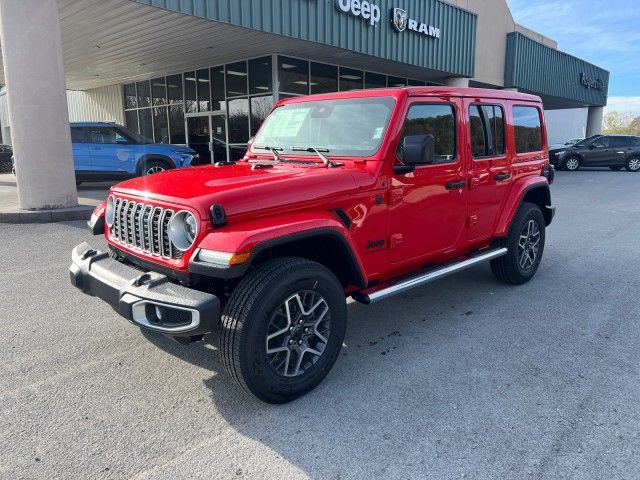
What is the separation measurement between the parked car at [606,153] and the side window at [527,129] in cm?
1932

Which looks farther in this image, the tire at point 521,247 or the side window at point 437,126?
the tire at point 521,247

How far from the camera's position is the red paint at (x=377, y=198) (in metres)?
2.84

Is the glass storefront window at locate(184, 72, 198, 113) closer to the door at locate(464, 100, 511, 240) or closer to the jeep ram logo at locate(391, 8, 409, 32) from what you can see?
the jeep ram logo at locate(391, 8, 409, 32)

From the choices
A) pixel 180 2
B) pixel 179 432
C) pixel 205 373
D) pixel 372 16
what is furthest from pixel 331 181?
pixel 372 16

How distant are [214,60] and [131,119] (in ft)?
23.8

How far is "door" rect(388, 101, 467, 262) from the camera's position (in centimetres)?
366

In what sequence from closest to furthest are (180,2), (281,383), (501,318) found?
(281,383) < (501,318) < (180,2)

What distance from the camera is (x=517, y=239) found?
16.4 ft

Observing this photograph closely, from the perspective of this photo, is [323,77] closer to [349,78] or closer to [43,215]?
[349,78]

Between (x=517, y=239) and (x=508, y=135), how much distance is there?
1054mm

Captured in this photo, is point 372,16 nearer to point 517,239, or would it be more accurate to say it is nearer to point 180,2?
point 180,2

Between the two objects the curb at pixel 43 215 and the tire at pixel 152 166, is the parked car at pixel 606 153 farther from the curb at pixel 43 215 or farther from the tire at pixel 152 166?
the curb at pixel 43 215

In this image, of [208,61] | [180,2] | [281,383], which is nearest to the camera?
[281,383]

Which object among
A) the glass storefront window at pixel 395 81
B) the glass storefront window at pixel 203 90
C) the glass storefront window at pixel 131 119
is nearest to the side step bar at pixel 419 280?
the glass storefront window at pixel 203 90
